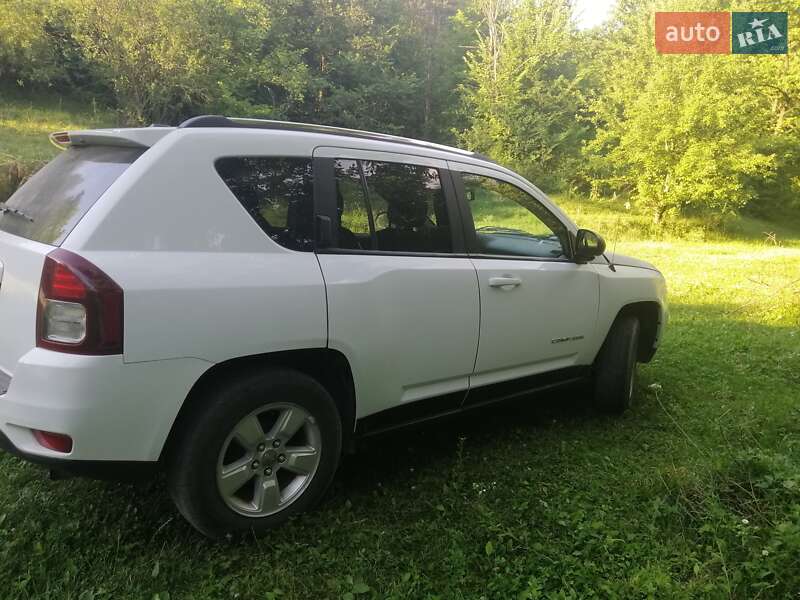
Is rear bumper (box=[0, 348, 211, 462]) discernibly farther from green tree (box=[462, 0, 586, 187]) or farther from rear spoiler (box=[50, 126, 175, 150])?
green tree (box=[462, 0, 586, 187])

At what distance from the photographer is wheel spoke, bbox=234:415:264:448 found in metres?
2.41

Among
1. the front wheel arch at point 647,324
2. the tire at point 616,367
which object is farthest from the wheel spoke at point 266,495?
the front wheel arch at point 647,324

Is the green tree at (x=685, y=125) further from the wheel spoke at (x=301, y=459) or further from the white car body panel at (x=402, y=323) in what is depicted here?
the wheel spoke at (x=301, y=459)

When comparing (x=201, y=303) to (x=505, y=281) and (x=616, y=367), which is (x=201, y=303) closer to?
(x=505, y=281)

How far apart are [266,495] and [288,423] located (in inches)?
→ 13.2

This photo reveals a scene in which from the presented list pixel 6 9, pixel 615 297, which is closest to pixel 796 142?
pixel 615 297

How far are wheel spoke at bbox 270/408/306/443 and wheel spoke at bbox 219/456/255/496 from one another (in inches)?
6.3

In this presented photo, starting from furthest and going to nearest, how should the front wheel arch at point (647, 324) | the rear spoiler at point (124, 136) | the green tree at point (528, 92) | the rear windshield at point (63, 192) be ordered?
the green tree at point (528, 92) < the front wheel arch at point (647, 324) < the rear spoiler at point (124, 136) < the rear windshield at point (63, 192)

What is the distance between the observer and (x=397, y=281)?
281cm

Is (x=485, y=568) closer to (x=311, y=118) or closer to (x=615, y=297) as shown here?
(x=615, y=297)

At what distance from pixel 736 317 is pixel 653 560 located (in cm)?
639

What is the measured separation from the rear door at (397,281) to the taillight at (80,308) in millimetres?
877

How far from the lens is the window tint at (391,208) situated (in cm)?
280

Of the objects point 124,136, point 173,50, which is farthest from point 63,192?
point 173,50
